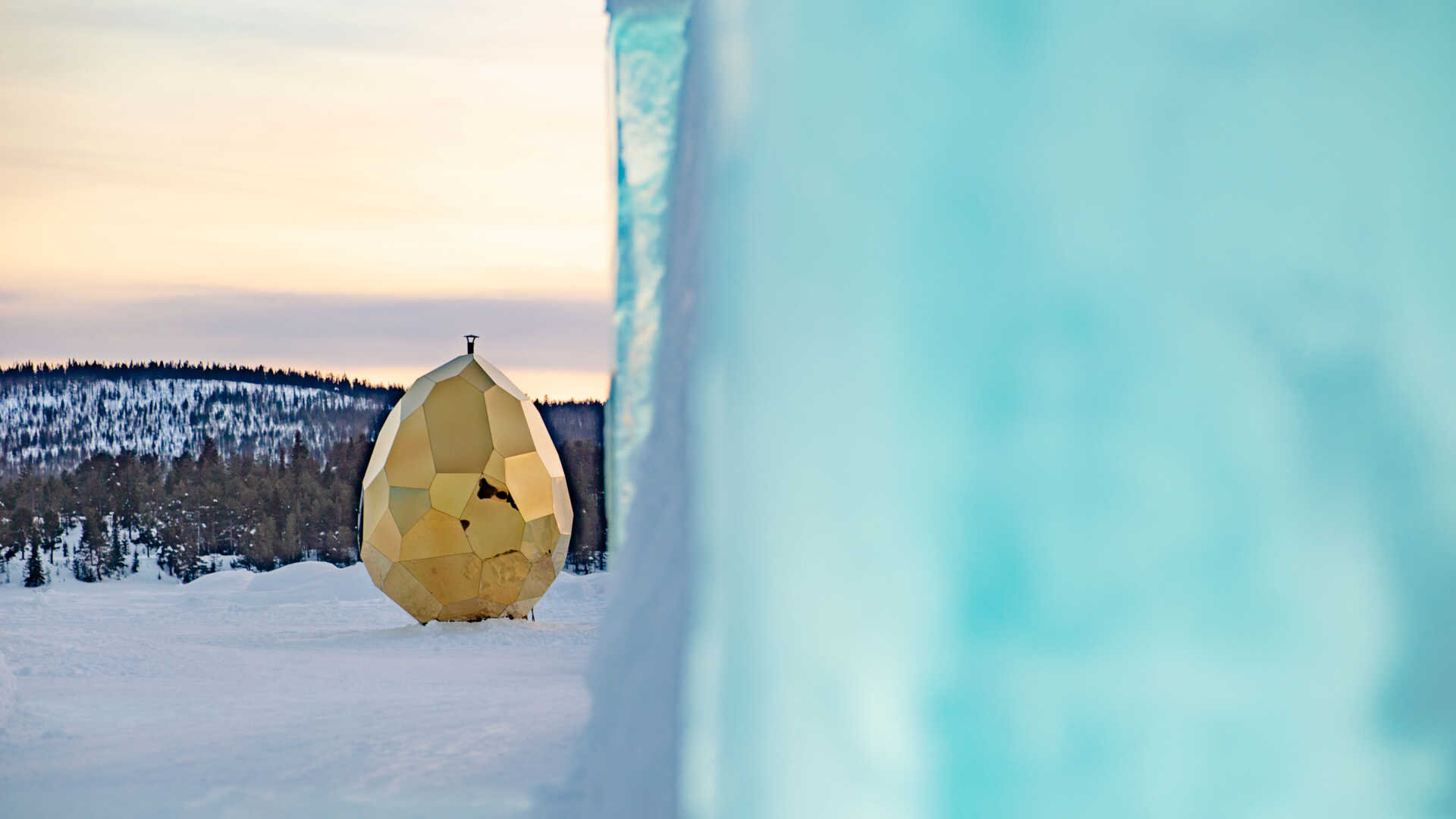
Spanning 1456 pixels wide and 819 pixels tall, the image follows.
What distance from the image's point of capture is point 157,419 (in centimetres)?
5334

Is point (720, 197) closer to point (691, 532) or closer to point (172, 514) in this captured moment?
point (691, 532)

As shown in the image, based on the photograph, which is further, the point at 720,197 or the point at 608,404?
the point at 608,404

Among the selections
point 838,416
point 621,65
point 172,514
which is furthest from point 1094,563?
point 172,514

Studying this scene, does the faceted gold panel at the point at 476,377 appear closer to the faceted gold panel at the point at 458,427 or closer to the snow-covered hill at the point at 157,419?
the faceted gold panel at the point at 458,427

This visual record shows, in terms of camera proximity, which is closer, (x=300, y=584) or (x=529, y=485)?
(x=529, y=485)

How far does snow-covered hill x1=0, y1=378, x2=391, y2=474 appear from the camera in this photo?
46938 mm

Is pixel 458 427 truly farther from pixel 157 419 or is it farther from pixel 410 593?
pixel 157 419

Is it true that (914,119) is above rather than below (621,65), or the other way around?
below

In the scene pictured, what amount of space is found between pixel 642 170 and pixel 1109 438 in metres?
1.68

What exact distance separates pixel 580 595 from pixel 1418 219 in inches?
449

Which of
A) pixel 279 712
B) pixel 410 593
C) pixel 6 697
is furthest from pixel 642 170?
pixel 410 593

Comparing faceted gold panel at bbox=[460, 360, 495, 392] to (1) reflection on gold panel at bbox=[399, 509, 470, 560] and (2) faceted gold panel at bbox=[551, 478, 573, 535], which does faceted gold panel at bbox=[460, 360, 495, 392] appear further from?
(1) reflection on gold panel at bbox=[399, 509, 470, 560]

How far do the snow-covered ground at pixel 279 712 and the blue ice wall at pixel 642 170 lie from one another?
66cm

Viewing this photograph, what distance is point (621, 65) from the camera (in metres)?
3.19
